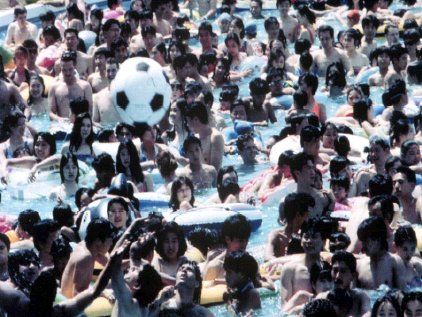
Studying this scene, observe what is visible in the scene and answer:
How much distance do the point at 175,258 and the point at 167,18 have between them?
1310cm

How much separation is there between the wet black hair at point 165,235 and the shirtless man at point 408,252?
6.08 ft

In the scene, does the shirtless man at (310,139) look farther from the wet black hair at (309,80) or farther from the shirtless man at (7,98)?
the shirtless man at (7,98)

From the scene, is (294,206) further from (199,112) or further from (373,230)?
(199,112)

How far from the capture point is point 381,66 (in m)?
22.5

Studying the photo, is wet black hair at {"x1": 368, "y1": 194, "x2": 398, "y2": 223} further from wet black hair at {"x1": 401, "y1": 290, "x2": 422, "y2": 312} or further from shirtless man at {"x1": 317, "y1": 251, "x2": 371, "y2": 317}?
wet black hair at {"x1": 401, "y1": 290, "x2": 422, "y2": 312}

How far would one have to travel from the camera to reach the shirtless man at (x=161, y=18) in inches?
1033

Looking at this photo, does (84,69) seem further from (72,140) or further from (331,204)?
(331,204)

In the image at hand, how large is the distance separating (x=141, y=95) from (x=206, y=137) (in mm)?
922

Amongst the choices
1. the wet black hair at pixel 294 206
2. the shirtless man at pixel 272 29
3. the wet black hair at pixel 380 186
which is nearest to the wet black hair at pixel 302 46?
the shirtless man at pixel 272 29

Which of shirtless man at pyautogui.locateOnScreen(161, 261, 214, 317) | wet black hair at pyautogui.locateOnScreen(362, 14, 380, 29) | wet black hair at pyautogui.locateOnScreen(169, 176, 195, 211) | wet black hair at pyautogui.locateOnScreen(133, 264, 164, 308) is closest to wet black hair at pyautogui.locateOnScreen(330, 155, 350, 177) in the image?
wet black hair at pyautogui.locateOnScreen(169, 176, 195, 211)

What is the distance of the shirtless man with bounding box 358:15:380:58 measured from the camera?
2459cm

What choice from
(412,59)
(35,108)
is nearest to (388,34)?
(412,59)

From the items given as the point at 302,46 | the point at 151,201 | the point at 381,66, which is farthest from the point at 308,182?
the point at 302,46

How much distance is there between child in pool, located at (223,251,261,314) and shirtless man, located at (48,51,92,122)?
769cm
